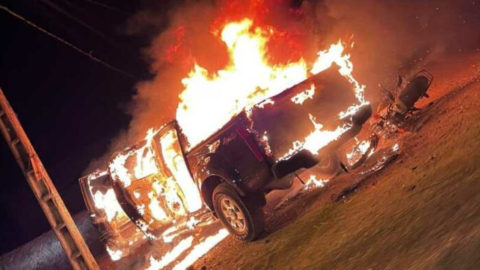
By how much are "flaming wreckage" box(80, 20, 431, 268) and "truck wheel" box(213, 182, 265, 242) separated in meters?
0.02

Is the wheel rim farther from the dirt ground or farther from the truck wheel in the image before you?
the dirt ground

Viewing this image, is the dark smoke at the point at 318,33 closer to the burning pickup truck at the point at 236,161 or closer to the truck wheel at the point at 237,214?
the burning pickup truck at the point at 236,161

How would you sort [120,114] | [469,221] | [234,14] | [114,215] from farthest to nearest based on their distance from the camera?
[120,114] → [234,14] → [114,215] → [469,221]

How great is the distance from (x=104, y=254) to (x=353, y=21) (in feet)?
39.9

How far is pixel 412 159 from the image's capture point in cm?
686

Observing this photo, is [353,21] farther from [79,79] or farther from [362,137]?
[79,79]

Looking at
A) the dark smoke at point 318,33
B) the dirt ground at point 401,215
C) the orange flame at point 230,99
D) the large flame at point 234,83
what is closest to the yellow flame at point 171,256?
the orange flame at point 230,99

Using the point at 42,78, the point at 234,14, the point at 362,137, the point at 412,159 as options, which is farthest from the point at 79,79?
the point at 412,159

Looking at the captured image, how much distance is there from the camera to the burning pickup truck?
6.54 metres

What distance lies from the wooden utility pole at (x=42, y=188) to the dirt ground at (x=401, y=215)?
8.76 feet

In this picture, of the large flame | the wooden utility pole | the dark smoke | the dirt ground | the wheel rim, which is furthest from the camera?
the dark smoke

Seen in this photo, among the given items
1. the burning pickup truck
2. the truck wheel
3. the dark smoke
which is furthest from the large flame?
the dark smoke

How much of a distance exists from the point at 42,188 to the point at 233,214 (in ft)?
13.4

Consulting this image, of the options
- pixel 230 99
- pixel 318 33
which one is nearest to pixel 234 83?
pixel 230 99
